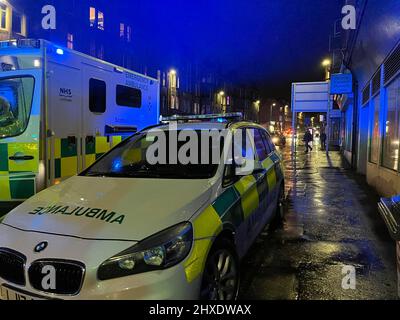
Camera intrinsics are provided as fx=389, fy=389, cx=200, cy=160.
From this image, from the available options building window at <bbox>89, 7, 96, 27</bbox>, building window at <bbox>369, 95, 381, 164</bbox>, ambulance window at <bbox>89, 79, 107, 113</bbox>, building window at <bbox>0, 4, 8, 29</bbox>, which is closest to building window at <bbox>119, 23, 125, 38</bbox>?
building window at <bbox>89, 7, 96, 27</bbox>

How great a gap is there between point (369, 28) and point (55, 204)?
350 inches

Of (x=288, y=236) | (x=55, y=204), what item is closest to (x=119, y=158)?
(x=55, y=204)

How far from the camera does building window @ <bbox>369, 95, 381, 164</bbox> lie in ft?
33.2

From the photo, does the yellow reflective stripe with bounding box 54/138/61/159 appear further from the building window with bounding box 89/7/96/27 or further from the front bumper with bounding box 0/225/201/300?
the building window with bounding box 89/7/96/27

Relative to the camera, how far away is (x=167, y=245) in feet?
8.79

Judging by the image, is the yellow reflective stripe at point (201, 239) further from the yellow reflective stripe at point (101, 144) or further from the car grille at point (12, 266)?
the yellow reflective stripe at point (101, 144)

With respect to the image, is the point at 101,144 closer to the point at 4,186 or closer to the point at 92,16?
the point at 4,186

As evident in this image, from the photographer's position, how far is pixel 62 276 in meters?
2.55

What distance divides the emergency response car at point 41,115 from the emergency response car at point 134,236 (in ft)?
5.27

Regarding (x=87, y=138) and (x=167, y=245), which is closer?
(x=167, y=245)

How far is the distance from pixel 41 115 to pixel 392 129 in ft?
23.4

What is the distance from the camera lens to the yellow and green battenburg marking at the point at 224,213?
278 centimetres

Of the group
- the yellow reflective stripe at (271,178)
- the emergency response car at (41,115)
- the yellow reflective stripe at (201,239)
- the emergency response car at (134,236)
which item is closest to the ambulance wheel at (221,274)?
the emergency response car at (134,236)

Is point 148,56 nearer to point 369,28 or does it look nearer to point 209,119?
point 369,28
